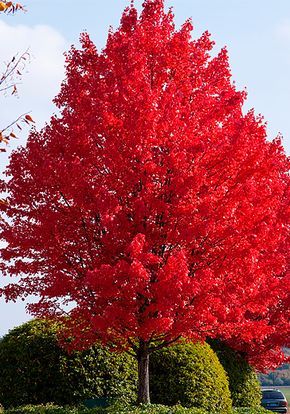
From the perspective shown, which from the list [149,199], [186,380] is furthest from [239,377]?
[149,199]

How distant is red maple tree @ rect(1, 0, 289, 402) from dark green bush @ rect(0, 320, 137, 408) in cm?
216

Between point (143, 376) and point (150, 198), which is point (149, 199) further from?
point (143, 376)

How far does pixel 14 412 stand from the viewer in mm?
17516

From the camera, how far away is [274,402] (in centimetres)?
3669

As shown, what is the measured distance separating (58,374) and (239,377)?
8522mm

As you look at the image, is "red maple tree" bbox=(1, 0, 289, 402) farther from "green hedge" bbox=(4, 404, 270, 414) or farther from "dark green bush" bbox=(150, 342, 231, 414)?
"dark green bush" bbox=(150, 342, 231, 414)

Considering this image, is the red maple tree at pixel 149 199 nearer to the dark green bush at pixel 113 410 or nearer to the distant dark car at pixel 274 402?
the dark green bush at pixel 113 410

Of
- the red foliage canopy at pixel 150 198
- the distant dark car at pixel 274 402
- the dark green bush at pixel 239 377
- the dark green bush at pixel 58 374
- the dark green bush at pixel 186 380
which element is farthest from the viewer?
the distant dark car at pixel 274 402

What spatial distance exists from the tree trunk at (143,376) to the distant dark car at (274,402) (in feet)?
68.4

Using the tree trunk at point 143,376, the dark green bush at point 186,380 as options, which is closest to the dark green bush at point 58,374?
the dark green bush at point 186,380

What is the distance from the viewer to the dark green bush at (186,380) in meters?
19.7

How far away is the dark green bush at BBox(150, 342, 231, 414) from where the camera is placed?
19.7 meters

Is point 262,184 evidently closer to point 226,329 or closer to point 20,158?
point 226,329

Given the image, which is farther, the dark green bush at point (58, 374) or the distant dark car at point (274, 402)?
the distant dark car at point (274, 402)
